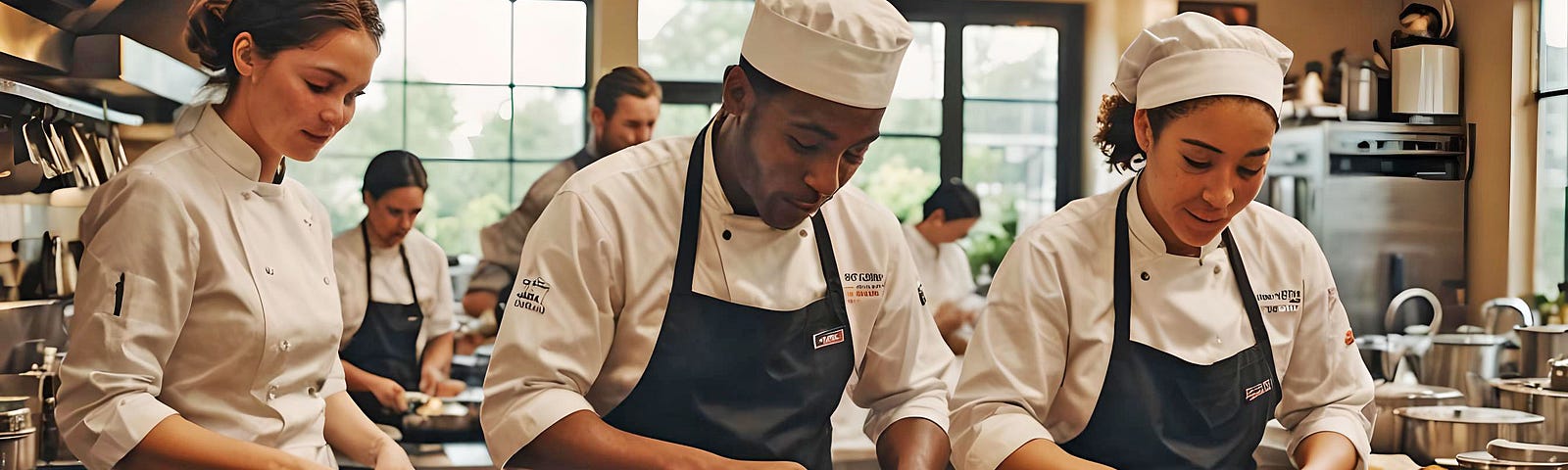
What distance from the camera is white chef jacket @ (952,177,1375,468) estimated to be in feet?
4.91

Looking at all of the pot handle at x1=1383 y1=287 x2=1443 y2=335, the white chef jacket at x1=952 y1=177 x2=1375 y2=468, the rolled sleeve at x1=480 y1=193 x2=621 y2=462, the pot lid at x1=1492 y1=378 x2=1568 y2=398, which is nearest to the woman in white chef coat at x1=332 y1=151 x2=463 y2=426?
the rolled sleeve at x1=480 y1=193 x2=621 y2=462

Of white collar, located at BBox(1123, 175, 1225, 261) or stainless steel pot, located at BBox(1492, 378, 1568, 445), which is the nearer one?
white collar, located at BBox(1123, 175, 1225, 261)

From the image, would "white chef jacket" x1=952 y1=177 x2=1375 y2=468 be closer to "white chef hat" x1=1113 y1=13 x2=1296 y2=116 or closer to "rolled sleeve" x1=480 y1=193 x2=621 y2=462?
"white chef hat" x1=1113 y1=13 x2=1296 y2=116

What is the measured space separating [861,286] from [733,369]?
0.19 meters

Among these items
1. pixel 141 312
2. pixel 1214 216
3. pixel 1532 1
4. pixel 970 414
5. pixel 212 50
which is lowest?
pixel 970 414

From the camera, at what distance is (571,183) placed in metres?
1.36

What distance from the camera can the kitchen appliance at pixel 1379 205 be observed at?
3.40 metres

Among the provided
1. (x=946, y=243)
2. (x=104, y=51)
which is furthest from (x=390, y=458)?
(x=946, y=243)

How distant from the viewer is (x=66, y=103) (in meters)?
2.45

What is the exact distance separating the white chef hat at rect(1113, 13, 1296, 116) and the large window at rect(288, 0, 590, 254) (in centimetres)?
262

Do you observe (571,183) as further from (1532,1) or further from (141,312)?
(1532,1)

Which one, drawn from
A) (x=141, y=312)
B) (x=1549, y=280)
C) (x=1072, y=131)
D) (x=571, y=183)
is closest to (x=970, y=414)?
(x=571, y=183)

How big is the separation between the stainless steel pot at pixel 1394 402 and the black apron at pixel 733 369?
1434mm

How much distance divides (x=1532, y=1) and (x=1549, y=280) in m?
0.78
